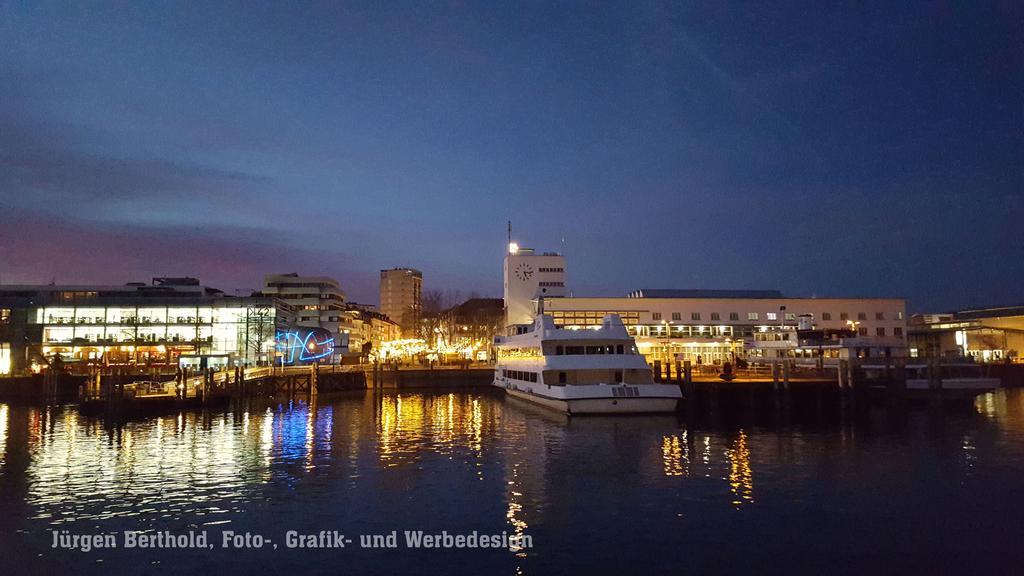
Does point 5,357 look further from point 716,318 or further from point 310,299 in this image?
point 716,318

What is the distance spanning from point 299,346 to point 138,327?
2097 cm

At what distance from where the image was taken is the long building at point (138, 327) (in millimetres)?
83188

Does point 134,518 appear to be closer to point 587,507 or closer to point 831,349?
point 587,507

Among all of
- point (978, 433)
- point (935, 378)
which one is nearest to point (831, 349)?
point (935, 378)

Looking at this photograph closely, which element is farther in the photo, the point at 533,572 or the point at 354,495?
the point at 354,495

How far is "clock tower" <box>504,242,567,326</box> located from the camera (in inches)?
3718

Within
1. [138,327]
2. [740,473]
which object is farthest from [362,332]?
[740,473]

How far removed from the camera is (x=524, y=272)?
95000mm

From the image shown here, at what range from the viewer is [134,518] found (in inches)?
748

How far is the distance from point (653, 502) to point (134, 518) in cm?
1589

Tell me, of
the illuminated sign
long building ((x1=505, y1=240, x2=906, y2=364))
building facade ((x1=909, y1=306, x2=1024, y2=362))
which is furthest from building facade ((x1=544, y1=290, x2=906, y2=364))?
the illuminated sign

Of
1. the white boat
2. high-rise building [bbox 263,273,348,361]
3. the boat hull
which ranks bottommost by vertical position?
the boat hull

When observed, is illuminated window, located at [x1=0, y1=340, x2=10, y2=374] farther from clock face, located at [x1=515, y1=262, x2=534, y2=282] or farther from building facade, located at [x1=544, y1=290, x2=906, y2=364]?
building facade, located at [x1=544, y1=290, x2=906, y2=364]

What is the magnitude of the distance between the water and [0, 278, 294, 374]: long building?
49.2 metres
